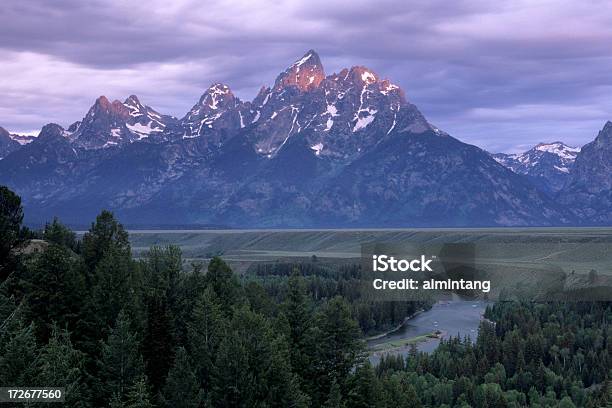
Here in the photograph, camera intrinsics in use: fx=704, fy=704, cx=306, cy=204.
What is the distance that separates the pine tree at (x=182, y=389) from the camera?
139 feet

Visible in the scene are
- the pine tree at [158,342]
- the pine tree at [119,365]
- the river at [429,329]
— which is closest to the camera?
the pine tree at [119,365]

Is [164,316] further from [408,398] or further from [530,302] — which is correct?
[530,302]

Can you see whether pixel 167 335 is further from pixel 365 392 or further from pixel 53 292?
pixel 365 392

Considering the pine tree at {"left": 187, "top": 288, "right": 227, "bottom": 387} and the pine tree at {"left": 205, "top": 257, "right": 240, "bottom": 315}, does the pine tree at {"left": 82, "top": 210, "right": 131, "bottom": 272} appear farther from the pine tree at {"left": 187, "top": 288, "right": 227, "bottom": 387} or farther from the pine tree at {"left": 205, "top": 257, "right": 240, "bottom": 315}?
the pine tree at {"left": 187, "top": 288, "right": 227, "bottom": 387}

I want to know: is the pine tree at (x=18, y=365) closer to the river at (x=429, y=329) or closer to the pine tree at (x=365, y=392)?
Result: the pine tree at (x=365, y=392)

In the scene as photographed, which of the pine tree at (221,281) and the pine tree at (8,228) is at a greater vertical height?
the pine tree at (8,228)

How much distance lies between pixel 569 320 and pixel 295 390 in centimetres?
13926

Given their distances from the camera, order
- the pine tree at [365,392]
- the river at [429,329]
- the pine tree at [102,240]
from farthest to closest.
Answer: the river at [429,329], the pine tree at [102,240], the pine tree at [365,392]

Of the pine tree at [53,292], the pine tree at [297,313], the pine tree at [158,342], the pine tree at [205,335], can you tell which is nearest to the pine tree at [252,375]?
the pine tree at [205,335]

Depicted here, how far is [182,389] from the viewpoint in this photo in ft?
141

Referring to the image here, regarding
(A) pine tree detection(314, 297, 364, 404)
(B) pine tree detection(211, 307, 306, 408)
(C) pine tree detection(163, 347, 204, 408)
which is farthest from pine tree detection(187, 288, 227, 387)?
(A) pine tree detection(314, 297, 364, 404)

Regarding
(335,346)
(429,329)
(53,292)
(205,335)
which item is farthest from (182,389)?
(429,329)

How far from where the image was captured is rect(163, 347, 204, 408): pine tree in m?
42.5

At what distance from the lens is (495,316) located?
181625 millimetres
